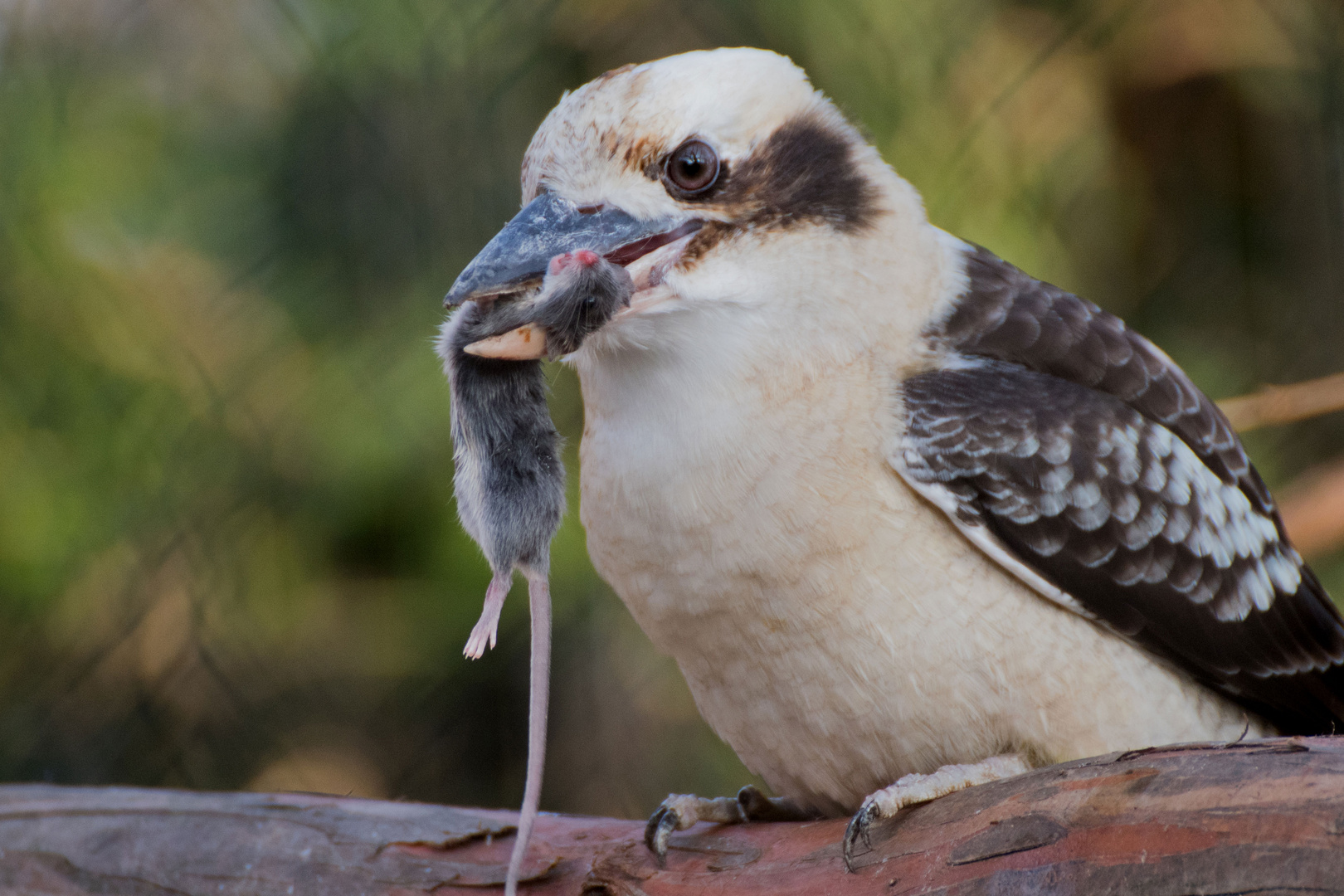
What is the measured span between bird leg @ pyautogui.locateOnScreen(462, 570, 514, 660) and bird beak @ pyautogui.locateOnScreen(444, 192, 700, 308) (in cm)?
25

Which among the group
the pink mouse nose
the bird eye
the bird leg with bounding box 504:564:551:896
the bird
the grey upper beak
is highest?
the bird eye

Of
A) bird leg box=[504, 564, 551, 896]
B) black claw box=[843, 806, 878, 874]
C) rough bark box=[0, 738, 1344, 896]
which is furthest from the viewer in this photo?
black claw box=[843, 806, 878, 874]

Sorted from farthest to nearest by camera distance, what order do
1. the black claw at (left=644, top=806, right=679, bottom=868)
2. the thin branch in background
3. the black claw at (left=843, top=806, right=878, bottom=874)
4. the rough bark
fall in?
the thin branch in background < the black claw at (left=644, top=806, right=679, bottom=868) < the black claw at (left=843, top=806, right=878, bottom=874) < the rough bark

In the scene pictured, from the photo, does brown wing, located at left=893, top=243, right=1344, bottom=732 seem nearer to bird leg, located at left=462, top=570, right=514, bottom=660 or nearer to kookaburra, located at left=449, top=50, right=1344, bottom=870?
kookaburra, located at left=449, top=50, right=1344, bottom=870

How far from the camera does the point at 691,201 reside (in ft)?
3.98

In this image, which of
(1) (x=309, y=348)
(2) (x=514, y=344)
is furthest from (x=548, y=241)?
(1) (x=309, y=348)

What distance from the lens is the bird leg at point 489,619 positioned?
102cm

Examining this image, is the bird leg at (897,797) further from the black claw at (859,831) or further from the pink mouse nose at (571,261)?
the pink mouse nose at (571,261)

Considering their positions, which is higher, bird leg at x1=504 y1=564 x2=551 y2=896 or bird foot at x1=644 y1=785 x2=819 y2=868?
bird leg at x1=504 y1=564 x2=551 y2=896

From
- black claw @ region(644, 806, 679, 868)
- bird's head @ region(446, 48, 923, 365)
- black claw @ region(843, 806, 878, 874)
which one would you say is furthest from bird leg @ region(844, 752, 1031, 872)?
bird's head @ region(446, 48, 923, 365)

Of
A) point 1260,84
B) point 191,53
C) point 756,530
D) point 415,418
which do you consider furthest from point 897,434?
point 1260,84

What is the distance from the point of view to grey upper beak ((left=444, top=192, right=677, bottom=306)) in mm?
1115

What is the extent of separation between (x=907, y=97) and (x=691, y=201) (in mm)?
1485

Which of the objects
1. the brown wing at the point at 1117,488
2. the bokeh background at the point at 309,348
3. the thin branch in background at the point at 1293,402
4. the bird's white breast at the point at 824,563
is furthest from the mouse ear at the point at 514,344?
the thin branch in background at the point at 1293,402
